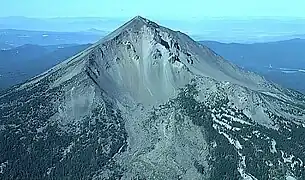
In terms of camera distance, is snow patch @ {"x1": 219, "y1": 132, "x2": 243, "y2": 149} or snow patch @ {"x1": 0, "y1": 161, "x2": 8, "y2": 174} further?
snow patch @ {"x1": 219, "y1": 132, "x2": 243, "y2": 149}

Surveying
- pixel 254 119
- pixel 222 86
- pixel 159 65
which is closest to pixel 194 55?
pixel 159 65

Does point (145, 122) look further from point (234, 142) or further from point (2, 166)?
point (2, 166)

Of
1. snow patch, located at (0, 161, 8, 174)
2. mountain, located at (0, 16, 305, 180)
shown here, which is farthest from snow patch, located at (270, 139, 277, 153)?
snow patch, located at (0, 161, 8, 174)

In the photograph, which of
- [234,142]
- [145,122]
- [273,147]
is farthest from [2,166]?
[273,147]

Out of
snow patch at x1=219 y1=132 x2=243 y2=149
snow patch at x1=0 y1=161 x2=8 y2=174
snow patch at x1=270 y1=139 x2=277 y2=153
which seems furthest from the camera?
snow patch at x1=219 y1=132 x2=243 y2=149

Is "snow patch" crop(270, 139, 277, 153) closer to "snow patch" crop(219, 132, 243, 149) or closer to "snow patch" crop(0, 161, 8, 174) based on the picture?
"snow patch" crop(219, 132, 243, 149)

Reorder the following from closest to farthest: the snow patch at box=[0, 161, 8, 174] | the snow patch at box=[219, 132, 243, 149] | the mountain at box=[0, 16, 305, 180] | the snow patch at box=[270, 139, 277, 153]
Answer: the snow patch at box=[0, 161, 8, 174], the mountain at box=[0, 16, 305, 180], the snow patch at box=[270, 139, 277, 153], the snow patch at box=[219, 132, 243, 149]

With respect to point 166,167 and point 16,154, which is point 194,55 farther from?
point 16,154

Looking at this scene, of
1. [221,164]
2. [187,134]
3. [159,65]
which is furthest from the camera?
[159,65]
